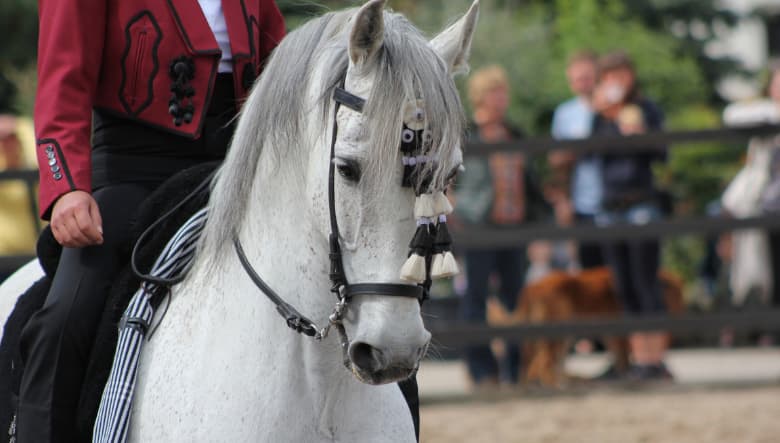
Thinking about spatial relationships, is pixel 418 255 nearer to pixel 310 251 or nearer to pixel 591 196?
pixel 310 251

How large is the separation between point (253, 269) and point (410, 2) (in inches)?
555

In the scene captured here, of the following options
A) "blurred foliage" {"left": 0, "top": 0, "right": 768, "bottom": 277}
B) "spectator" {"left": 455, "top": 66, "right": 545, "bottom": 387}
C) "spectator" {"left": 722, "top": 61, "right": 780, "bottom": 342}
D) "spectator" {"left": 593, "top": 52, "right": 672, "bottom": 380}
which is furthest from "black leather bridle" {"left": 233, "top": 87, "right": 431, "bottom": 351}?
"blurred foliage" {"left": 0, "top": 0, "right": 768, "bottom": 277}

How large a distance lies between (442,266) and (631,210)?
662cm

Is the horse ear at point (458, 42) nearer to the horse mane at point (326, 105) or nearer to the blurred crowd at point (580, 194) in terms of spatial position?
the horse mane at point (326, 105)

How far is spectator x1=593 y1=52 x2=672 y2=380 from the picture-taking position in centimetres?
Answer: 902

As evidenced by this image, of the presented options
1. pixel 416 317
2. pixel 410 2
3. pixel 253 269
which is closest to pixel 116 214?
pixel 253 269

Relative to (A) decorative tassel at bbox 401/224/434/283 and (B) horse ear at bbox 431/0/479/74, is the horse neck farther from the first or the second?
(B) horse ear at bbox 431/0/479/74

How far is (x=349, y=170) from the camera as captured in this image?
2.76m

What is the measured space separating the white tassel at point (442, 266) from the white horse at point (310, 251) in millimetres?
69

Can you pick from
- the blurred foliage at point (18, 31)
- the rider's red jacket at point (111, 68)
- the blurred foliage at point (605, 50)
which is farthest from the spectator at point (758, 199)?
the blurred foliage at point (18, 31)

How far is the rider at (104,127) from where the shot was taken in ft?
10.3

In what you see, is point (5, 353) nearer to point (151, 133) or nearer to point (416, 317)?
point (151, 133)

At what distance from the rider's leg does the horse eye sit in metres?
0.74

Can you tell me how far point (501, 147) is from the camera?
895cm
